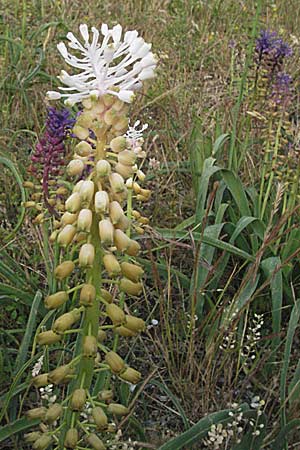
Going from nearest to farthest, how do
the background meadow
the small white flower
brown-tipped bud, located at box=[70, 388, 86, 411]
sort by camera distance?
the small white flower < brown-tipped bud, located at box=[70, 388, 86, 411] < the background meadow

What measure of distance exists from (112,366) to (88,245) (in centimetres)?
27

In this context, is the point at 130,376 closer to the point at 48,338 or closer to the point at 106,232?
the point at 48,338

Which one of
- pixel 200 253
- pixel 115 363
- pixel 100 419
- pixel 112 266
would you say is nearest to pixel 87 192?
pixel 112 266

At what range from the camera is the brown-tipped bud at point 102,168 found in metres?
1.28

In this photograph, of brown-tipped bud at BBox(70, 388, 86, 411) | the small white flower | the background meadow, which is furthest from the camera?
the background meadow

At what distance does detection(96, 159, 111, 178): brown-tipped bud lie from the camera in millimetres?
1284

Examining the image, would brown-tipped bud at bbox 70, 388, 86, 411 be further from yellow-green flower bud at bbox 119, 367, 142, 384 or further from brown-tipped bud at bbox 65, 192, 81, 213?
brown-tipped bud at bbox 65, 192, 81, 213

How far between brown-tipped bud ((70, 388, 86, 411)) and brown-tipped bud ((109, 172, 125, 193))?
410mm

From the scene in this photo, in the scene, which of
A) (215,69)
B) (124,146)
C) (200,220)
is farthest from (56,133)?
(215,69)

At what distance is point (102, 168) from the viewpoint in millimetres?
1286

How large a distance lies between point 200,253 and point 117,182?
3.59 ft

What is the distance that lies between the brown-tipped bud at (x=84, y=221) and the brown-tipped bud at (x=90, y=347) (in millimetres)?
229

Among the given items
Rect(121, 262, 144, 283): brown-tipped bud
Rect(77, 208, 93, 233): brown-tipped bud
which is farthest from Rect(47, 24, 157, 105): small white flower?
Rect(121, 262, 144, 283): brown-tipped bud

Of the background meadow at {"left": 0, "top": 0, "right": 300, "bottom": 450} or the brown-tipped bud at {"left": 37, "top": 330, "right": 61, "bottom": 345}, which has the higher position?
the brown-tipped bud at {"left": 37, "top": 330, "right": 61, "bottom": 345}
